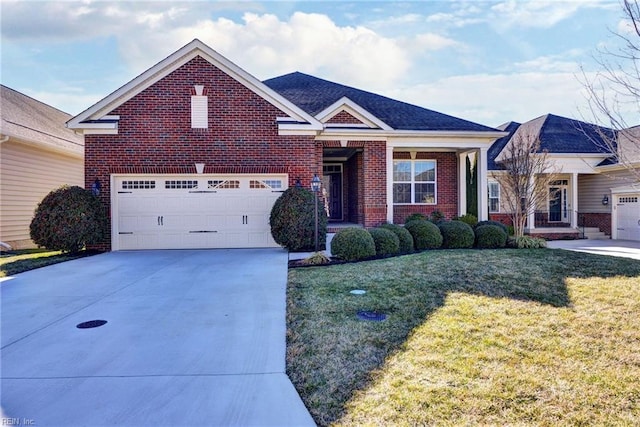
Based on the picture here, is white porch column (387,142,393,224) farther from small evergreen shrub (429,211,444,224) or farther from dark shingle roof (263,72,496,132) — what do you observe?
small evergreen shrub (429,211,444,224)

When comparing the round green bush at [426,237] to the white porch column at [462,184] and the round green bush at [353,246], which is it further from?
the white porch column at [462,184]

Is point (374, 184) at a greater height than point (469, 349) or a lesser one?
greater

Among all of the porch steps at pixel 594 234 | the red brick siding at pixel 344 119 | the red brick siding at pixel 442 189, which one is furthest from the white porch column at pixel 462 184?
the porch steps at pixel 594 234

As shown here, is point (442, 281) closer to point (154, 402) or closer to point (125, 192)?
point (154, 402)

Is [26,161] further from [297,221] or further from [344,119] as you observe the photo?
[344,119]

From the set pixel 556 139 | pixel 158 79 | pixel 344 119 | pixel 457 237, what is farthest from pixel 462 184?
pixel 158 79

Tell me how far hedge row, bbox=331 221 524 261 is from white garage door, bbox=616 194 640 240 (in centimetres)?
821

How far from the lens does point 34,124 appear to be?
1488 cm

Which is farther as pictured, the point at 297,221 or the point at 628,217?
the point at 628,217

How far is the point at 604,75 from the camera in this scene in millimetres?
5461

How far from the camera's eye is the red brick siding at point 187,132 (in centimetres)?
1166

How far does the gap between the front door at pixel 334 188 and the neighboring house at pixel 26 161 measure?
10445mm

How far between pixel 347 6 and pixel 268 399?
1038 cm

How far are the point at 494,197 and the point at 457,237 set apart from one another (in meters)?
8.03
